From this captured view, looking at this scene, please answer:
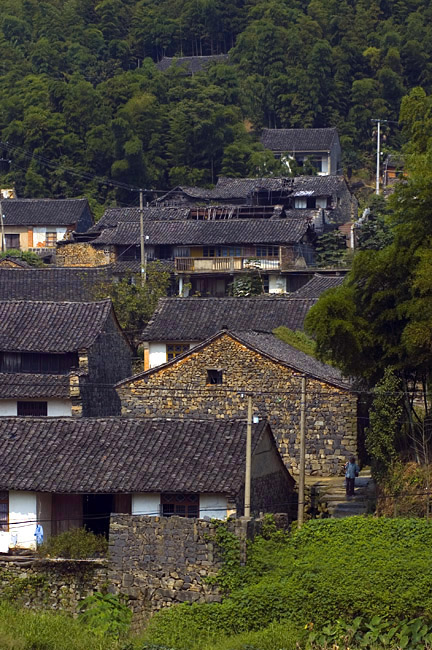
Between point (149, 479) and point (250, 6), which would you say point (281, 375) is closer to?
point (149, 479)

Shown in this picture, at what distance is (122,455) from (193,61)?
68563mm

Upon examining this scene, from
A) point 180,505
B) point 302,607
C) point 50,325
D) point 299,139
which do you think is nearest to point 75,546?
point 180,505

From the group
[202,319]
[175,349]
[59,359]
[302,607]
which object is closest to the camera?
[302,607]

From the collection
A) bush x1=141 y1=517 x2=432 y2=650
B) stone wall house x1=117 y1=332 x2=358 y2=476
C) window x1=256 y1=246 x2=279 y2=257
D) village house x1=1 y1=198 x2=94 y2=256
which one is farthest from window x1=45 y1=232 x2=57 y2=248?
bush x1=141 y1=517 x2=432 y2=650

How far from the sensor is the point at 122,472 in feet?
76.4

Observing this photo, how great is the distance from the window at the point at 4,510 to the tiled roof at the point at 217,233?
1101 inches

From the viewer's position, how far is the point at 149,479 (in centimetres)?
2294

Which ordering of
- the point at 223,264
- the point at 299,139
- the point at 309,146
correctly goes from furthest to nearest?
1. the point at 299,139
2. the point at 309,146
3. the point at 223,264

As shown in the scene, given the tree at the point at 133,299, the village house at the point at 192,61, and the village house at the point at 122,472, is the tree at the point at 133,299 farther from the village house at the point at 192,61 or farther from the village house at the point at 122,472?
the village house at the point at 192,61

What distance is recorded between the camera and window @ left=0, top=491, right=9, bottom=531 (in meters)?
23.5

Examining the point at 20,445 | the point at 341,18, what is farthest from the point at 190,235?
the point at 341,18

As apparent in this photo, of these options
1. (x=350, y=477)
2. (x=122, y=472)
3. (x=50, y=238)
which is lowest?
(x=350, y=477)

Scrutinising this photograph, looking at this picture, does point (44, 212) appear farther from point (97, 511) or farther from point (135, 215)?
point (97, 511)

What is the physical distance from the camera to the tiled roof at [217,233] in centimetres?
5044
